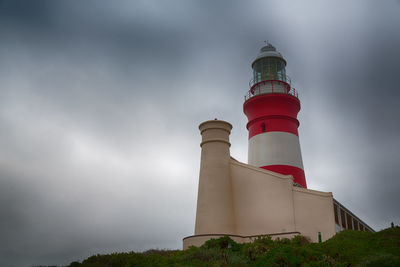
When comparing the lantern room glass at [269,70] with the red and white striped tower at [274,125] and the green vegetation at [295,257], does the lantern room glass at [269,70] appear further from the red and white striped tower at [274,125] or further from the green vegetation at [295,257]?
the green vegetation at [295,257]

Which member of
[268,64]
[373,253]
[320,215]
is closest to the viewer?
[373,253]

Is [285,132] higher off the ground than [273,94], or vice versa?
[273,94]

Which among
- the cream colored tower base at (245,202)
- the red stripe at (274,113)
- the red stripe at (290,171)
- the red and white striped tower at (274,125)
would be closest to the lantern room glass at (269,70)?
the red and white striped tower at (274,125)

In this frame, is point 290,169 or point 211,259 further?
point 290,169

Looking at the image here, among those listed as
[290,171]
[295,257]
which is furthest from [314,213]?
[295,257]

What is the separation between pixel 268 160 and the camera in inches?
1053

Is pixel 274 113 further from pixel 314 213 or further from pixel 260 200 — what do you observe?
pixel 314 213

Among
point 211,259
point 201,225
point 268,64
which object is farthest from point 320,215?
point 268,64

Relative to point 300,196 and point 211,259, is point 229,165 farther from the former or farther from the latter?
point 211,259

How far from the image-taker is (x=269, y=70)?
30.3m

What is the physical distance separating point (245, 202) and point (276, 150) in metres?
4.94

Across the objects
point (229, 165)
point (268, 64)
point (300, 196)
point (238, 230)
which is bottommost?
point (238, 230)

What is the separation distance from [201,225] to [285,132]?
8827mm

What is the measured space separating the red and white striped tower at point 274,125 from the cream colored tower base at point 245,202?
3.33m
